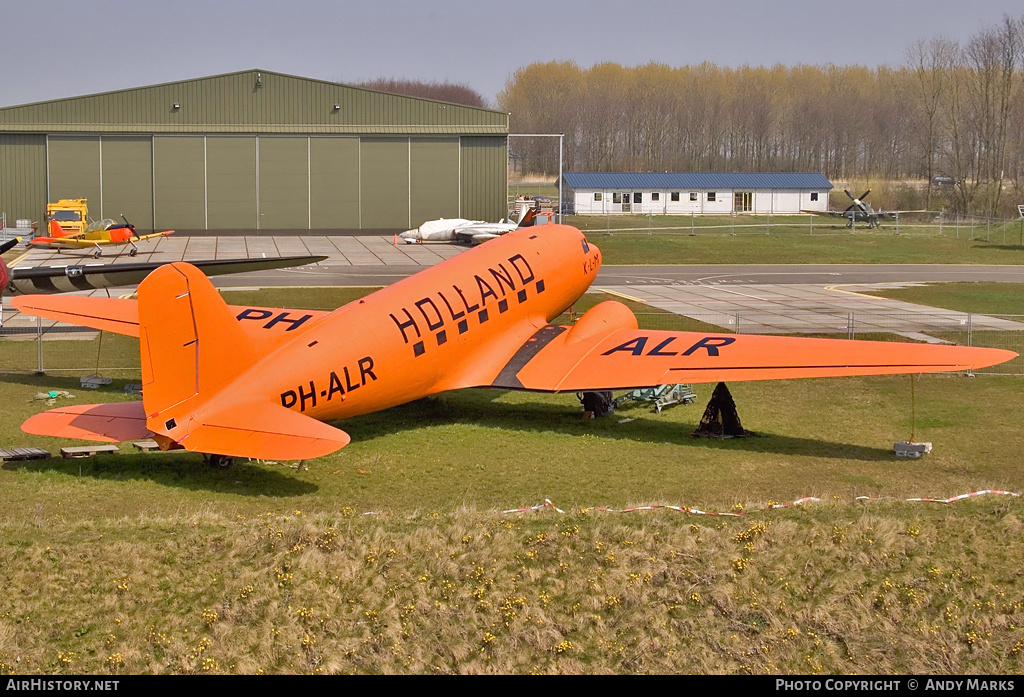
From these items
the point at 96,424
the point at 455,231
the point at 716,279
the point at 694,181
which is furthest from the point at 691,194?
the point at 96,424

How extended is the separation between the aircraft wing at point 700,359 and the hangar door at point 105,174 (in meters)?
70.8

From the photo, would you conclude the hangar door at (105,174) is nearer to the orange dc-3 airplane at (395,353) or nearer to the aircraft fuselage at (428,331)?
the orange dc-3 airplane at (395,353)

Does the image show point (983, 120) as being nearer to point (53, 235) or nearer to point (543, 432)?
point (53, 235)

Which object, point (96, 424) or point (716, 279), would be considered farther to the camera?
point (716, 279)

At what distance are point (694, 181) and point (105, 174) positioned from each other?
235 ft

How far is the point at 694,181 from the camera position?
130625 millimetres

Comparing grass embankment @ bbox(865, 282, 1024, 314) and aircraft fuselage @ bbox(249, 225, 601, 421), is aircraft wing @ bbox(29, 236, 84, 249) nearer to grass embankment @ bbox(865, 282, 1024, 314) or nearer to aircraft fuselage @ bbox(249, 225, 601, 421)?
aircraft fuselage @ bbox(249, 225, 601, 421)

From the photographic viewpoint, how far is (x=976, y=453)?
82.6 feet

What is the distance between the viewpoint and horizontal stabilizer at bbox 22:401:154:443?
2034cm

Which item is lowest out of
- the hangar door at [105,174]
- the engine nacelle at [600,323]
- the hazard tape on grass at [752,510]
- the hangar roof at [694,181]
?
the hazard tape on grass at [752,510]

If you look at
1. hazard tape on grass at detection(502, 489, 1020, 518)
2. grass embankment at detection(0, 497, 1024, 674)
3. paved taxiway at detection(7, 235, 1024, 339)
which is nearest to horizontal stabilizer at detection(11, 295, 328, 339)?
grass embankment at detection(0, 497, 1024, 674)

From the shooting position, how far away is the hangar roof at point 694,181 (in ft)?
424

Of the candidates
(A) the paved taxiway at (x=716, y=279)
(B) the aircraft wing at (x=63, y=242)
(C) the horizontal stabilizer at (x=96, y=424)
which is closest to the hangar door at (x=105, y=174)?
(A) the paved taxiway at (x=716, y=279)

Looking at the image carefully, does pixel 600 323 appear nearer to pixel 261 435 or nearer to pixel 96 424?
pixel 261 435
